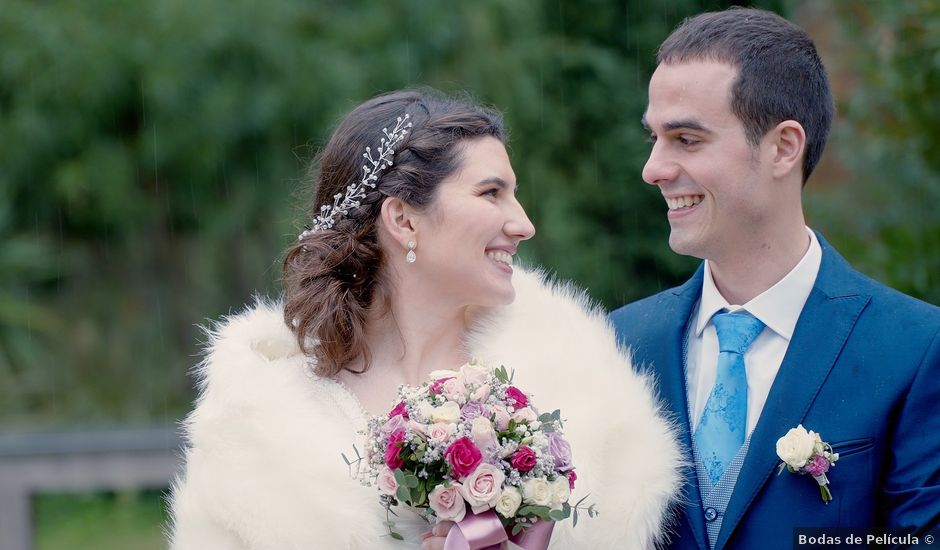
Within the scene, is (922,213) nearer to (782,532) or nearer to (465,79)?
(465,79)

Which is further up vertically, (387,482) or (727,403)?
(727,403)

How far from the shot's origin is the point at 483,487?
10.3 feet

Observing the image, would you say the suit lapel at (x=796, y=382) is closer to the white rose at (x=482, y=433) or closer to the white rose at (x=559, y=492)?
the white rose at (x=559, y=492)

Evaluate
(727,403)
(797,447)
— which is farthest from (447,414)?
(797,447)

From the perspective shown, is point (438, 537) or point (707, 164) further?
point (707, 164)

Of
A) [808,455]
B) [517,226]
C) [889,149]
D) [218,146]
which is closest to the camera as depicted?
[808,455]

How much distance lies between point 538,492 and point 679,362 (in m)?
0.78

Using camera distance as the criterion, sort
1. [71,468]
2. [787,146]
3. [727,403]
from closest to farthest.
→ 1. [727,403]
2. [787,146]
3. [71,468]

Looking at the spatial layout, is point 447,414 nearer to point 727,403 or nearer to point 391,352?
point 391,352

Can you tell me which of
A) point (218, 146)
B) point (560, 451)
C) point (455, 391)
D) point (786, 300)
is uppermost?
point (218, 146)

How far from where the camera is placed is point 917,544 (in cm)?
318

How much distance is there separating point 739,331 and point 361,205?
1.32 metres

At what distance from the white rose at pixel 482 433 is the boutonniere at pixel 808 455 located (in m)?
0.84

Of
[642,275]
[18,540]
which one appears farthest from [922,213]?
[18,540]
